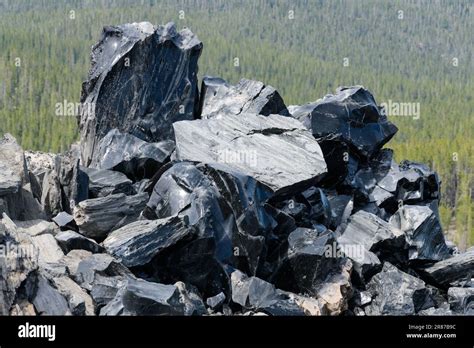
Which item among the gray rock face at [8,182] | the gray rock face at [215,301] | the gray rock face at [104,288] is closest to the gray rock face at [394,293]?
the gray rock face at [215,301]

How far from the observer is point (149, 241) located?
21.6m

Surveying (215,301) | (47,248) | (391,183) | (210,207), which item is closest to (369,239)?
(391,183)

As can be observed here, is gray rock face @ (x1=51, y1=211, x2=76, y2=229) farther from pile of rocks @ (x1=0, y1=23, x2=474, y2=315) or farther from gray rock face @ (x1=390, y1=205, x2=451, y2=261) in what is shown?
gray rock face @ (x1=390, y1=205, x2=451, y2=261)

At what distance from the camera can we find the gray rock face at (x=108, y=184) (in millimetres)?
25453

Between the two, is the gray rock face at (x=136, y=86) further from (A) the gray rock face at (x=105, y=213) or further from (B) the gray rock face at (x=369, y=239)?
(B) the gray rock face at (x=369, y=239)

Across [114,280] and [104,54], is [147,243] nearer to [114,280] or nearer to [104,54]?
[114,280]

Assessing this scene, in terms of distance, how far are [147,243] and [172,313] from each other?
383 cm


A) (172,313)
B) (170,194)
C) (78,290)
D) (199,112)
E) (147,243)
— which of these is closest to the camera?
(172,313)

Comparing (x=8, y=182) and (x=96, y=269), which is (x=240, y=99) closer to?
(x=8, y=182)

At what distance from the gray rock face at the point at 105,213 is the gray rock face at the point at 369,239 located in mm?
8261

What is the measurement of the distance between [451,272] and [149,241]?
44.2 feet

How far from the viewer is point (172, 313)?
59.8 ft
